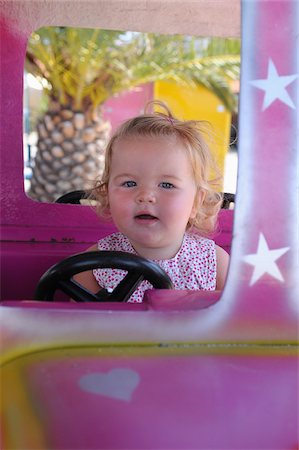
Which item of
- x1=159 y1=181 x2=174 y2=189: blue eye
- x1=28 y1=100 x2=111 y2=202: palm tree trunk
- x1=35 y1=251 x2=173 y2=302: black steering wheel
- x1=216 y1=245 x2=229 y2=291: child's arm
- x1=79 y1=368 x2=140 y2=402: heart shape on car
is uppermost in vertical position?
x1=28 y1=100 x2=111 y2=202: palm tree trunk

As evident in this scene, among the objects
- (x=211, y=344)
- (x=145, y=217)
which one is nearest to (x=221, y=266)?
(x=145, y=217)

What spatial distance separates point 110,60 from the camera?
175 inches

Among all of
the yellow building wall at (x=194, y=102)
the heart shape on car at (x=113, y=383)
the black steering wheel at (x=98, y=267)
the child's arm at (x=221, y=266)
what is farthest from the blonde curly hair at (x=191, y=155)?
the yellow building wall at (x=194, y=102)

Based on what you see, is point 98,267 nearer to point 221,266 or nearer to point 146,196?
point 146,196

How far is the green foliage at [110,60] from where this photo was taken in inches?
166

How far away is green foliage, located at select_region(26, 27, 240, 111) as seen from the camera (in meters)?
4.21

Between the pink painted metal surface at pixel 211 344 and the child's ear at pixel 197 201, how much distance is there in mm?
644

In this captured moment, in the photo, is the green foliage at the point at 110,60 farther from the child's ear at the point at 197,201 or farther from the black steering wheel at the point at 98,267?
the black steering wheel at the point at 98,267

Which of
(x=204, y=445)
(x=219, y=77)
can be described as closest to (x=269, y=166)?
(x=204, y=445)

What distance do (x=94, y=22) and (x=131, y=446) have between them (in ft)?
4.67

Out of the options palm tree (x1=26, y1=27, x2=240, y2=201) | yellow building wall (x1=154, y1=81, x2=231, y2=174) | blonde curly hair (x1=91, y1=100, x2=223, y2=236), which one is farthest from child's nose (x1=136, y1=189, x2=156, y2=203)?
yellow building wall (x1=154, y1=81, x2=231, y2=174)

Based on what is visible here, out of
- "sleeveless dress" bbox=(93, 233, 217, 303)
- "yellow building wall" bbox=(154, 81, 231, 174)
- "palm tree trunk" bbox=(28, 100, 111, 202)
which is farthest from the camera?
"yellow building wall" bbox=(154, 81, 231, 174)

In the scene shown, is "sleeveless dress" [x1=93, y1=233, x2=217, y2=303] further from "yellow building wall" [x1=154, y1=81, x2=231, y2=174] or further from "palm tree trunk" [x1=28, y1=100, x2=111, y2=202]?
"yellow building wall" [x1=154, y1=81, x2=231, y2=174]

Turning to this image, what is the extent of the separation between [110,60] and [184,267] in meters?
3.33
